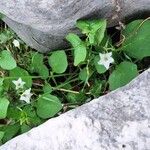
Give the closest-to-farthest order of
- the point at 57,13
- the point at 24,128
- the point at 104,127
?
the point at 104,127
the point at 57,13
the point at 24,128

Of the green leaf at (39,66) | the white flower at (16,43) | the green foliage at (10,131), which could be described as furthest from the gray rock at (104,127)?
the white flower at (16,43)

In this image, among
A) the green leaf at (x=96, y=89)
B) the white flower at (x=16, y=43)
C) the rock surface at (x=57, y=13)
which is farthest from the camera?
the white flower at (x=16, y=43)

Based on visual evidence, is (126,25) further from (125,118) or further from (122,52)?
(125,118)

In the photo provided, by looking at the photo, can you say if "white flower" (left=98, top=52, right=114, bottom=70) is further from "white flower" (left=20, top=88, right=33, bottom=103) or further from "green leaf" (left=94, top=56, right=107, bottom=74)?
"white flower" (left=20, top=88, right=33, bottom=103)

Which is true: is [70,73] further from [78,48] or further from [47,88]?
[78,48]

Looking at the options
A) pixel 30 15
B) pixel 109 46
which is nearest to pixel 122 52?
pixel 109 46

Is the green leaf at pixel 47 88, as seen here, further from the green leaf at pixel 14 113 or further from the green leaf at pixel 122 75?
the green leaf at pixel 122 75

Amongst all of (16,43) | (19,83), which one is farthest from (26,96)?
(16,43)
